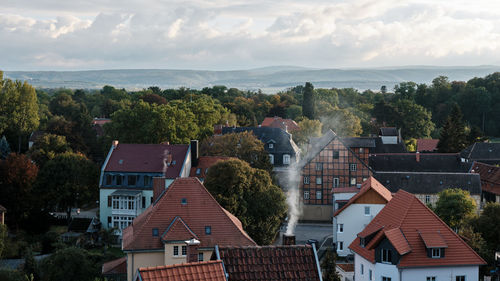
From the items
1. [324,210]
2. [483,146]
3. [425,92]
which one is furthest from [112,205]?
[425,92]

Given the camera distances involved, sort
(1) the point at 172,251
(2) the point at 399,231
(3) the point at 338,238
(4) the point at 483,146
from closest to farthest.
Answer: (2) the point at 399,231, (1) the point at 172,251, (3) the point at 338,238, (4) the point at 483,146

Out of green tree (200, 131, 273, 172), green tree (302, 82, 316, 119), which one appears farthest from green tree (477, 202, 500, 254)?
green tree (302, 82, 316, 119)

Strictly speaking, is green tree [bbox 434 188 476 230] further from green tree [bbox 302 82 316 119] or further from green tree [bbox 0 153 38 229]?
green tree [bbox 302 82 316 119]

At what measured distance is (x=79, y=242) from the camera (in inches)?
1789

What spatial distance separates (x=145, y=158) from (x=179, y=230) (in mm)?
20996

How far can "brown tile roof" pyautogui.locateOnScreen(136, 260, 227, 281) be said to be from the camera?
15641mm

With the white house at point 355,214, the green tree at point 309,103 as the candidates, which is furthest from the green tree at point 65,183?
the green tree at point 309,103

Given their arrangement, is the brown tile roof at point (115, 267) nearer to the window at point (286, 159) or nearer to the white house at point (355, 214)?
the white house at point (355, 214)

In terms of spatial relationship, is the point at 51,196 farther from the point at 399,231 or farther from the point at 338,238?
the point at 399,231

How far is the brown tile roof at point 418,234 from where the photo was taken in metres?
29.7

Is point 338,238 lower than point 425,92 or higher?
lower

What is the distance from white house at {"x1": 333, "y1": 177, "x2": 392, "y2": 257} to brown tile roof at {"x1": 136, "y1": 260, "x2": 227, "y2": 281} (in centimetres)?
2763

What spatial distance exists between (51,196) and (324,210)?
23.9 m

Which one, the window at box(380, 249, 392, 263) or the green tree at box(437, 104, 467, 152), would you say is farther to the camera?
the green tree at box(437, 104, 467, 152)
